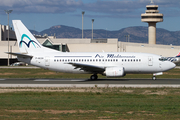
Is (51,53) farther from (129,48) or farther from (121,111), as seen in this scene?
(129,48)

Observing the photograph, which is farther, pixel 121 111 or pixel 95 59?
pixel 95 59

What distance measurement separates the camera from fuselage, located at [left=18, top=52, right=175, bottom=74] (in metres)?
35.6

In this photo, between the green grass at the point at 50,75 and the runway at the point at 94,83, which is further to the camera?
the green grass at the point at 50,75

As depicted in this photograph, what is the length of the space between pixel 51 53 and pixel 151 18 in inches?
4134

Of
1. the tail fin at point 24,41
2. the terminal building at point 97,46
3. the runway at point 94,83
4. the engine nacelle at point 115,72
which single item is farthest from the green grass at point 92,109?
the terminal building at point 97,46

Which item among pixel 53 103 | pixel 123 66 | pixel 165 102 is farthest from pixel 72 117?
pixel 123 66

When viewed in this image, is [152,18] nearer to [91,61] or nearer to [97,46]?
[97,46]

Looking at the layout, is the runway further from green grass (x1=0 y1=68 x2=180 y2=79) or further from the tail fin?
green grass (x1=0 y1=68 x2=180 y2=79)

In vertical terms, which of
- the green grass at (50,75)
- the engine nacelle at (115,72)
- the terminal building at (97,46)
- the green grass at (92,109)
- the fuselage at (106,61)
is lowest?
the green grass at (92,109)

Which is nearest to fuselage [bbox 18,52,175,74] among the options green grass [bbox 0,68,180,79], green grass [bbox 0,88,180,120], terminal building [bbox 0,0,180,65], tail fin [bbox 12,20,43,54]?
tail fin [bbox 12,20,43,54]

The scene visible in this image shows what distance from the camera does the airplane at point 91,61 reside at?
1399 inches

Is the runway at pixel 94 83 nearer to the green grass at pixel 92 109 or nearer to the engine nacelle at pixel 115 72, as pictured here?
the engine nacelle at pixel 115 72

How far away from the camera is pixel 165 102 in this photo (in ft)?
61.2

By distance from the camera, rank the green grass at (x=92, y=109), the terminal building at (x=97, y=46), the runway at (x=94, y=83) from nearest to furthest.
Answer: the green grass at (x=92, y=109) < the runway at (x=94, y=83) < the terminal building at (x=97, y=46)
